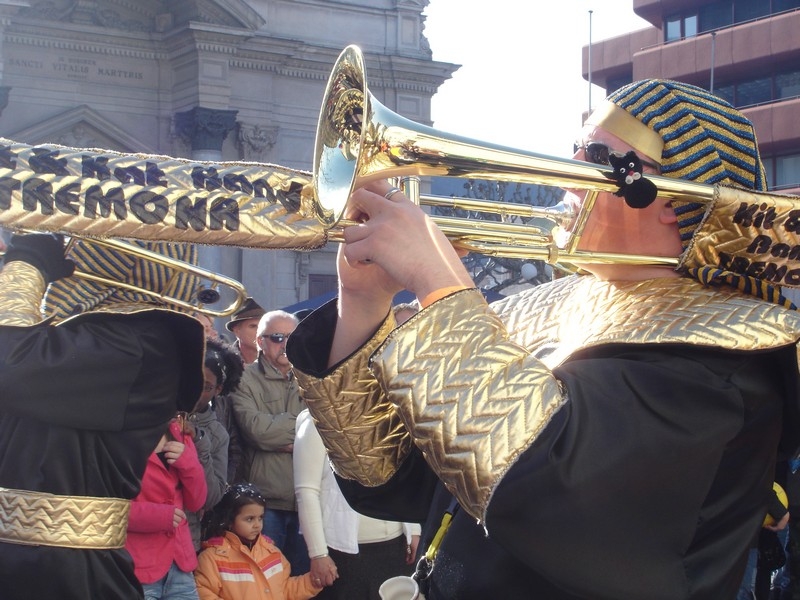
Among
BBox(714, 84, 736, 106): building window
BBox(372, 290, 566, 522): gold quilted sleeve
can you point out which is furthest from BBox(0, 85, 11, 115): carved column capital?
BBox(714, 84, 736, 106): building window

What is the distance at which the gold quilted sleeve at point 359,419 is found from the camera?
2.36 m

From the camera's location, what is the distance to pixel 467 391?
1854 millimetres

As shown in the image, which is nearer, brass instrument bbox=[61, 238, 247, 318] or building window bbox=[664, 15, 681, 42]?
brass instrument bbox=[61, 238, 247, 318]

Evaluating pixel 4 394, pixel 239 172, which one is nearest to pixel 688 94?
pixel 239 172

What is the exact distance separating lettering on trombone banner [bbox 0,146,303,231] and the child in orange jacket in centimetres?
326

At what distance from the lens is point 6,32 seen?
19172mm

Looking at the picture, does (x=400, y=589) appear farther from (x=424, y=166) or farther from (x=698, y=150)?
(x=698, y=150)

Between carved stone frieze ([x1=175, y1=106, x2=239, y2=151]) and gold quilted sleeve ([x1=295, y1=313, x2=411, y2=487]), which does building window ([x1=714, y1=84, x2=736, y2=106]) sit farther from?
gold quilted sleeve ([x1=295, y1=313, x2=411, y2=487])

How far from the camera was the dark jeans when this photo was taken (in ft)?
19.8

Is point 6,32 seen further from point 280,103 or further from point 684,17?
point 684,17

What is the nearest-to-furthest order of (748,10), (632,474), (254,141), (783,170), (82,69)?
(632,474)
(82,69)
(254,141)
(783,170)
(748,10)

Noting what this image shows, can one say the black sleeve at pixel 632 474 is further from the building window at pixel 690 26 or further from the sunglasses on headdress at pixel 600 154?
the building window at pixel 690 26

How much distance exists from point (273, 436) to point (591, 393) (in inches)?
176

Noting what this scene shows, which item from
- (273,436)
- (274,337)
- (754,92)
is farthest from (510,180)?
(754,92)
